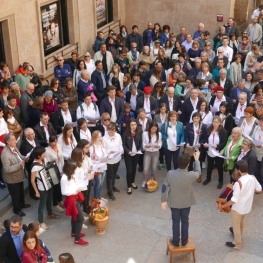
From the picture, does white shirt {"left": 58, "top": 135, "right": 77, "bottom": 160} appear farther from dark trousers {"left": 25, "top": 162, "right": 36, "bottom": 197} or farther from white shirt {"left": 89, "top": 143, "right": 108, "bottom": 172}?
dark trousers {"left": 25, "top": 162, "right": 36, "bottom": 197}

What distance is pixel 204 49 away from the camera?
13.6m

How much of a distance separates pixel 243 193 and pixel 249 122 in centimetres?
262

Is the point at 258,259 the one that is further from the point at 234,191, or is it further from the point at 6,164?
the point at 6,164

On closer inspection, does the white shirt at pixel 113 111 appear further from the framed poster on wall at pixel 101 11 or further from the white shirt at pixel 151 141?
the framed poster on wall at pixel 101 11

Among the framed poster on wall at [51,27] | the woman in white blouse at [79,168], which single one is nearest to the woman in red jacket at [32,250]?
the woman in white blouse at [79,168]

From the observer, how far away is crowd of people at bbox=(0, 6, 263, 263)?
8.11 meters

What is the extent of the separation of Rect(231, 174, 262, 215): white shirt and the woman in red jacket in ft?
10.0

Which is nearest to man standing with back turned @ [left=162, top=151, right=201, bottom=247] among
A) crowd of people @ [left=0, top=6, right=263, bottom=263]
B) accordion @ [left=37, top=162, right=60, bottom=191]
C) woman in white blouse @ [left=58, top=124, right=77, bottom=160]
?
crowd of people @ [left=0, top=6, right=263, bottom=263]

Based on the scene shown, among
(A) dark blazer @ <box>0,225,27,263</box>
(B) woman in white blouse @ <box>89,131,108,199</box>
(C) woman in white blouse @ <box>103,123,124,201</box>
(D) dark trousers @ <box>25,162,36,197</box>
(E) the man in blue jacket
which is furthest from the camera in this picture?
(E) the man in blue jacket

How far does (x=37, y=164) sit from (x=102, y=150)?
1.36m

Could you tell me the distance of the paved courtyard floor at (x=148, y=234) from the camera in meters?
7.57

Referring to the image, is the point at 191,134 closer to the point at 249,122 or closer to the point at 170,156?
the point at 170,156

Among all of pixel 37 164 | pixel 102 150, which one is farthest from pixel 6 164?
pixel 102 150

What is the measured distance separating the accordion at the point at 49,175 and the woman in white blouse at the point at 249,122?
13.0ft
